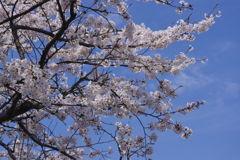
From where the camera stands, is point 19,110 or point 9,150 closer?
point 19,110

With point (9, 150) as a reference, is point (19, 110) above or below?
above

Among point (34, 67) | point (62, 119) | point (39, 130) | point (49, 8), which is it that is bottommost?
point (34, 67)

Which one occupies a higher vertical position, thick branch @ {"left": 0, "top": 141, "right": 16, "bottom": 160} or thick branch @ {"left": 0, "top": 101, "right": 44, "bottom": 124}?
thick branch @ {"left": 0, "top": 101, "right": 44, "bottom": 124}

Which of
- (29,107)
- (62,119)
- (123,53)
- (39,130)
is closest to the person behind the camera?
(29,107)

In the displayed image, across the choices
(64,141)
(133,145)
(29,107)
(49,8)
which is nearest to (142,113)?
(133,145)

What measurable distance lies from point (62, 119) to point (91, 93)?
833 millimetres

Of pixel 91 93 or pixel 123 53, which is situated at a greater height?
pixel 123 53

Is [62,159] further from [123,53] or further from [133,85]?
[123,53]

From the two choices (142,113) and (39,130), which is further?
(39,130)

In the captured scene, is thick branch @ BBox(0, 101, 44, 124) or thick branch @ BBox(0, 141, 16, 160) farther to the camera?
thick branch @ BBox(0, 141, 16, 160)

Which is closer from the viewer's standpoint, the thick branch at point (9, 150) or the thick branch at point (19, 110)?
the thick branch at point (19, 110)

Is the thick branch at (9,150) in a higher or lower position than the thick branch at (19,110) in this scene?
lower

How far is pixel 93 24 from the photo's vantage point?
5.36 m

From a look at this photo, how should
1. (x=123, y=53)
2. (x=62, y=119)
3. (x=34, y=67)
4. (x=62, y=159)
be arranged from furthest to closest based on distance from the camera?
1. (x=62, y=159)
2. (x=123, y=53)
3. (x=62, y=119)
4. (x=34, y=67)
